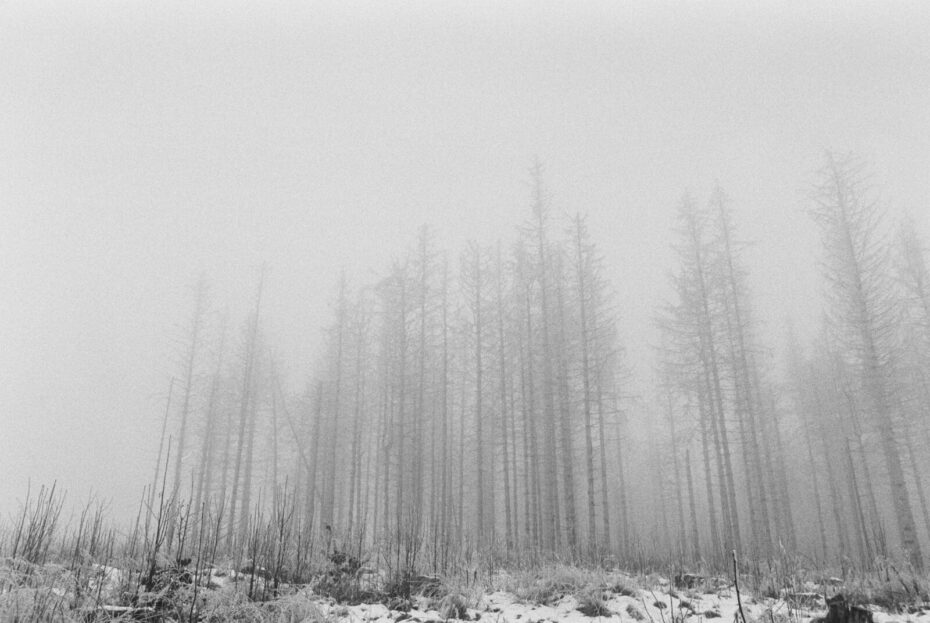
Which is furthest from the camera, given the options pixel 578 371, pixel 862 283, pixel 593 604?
pixel 578 371

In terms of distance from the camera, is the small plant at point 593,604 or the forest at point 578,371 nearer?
the small plant at point 593,604

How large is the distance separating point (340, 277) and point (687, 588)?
2573 cm

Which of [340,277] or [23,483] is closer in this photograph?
[340,277]

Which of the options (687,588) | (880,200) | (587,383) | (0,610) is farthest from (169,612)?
(880,200)

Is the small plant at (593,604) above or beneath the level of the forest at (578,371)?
beneath

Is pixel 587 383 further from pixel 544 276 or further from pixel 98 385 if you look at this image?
pixel 98 385

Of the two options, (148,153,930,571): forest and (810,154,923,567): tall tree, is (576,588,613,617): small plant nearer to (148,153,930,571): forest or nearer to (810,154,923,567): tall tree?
(148,153,930,571): forest

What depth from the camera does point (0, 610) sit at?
3.22m

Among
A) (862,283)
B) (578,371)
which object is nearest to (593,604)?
(578,371)

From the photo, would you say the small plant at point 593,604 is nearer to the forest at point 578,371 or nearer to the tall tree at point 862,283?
the forest at point 578,371

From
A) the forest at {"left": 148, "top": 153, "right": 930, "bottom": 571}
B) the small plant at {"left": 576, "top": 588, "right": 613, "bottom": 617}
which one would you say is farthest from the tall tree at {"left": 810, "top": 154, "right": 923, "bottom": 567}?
the small plant at {"left": 576, "top": 588, "right": 613, "bottom": 617}

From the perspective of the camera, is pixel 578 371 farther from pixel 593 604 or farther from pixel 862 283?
pixel 593 604

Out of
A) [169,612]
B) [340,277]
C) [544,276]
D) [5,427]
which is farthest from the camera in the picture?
[5,427]

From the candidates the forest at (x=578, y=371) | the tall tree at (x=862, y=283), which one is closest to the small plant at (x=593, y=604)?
the forest at (x=578, y=371)
